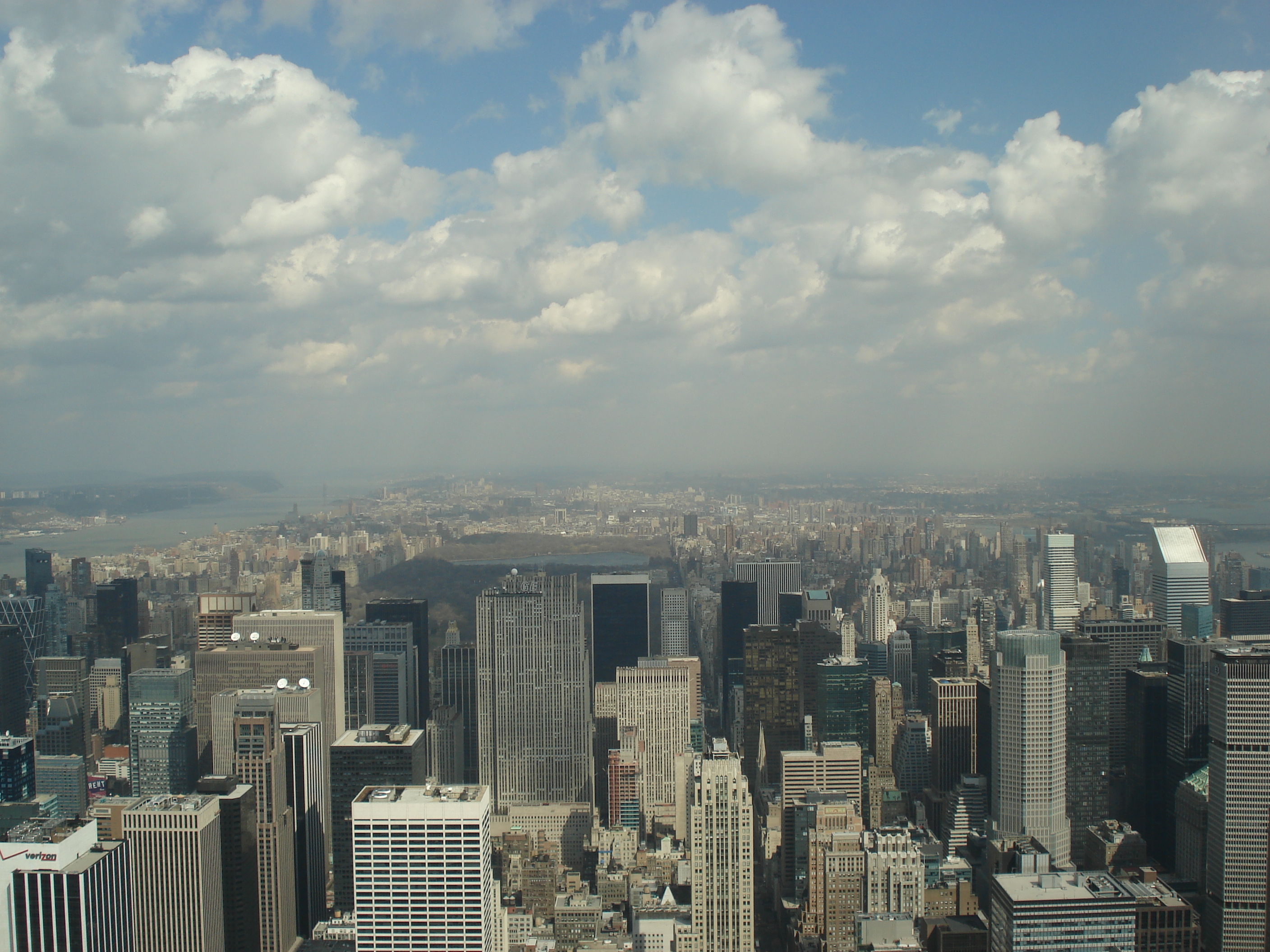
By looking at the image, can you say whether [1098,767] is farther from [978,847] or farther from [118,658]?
[118,658]

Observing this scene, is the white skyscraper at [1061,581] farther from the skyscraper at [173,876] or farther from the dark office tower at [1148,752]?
the skyscraper at [173,876]

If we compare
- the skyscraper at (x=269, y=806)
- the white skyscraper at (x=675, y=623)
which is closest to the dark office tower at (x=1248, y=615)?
the white skyscraper at (x=675, y=623)

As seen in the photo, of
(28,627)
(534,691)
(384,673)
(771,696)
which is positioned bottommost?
(771,696)

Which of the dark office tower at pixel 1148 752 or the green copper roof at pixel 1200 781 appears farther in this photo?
the dark office tower at pixel 1148 752

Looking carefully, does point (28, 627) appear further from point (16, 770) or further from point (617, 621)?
point (617, 621)

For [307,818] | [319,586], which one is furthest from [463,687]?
[307,818]

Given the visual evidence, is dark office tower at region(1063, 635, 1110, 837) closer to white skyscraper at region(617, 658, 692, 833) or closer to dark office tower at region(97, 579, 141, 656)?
white skyscraper at region(617, 658, 692, 833)
